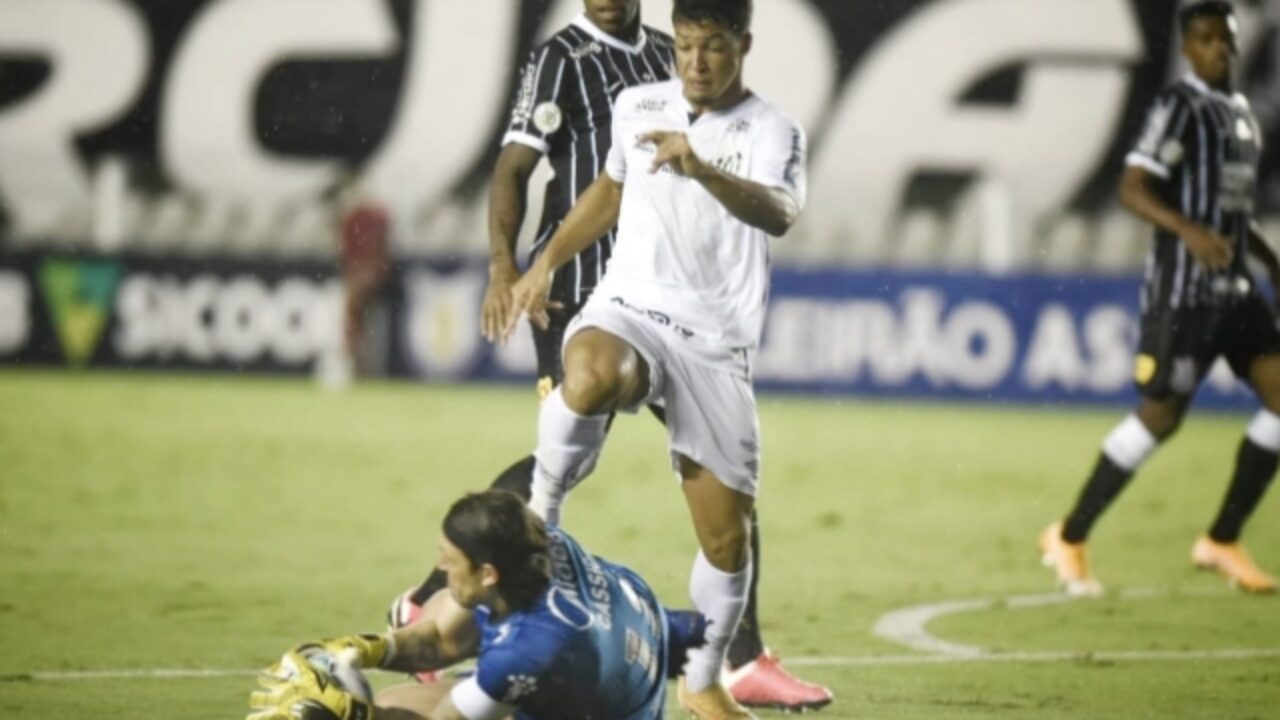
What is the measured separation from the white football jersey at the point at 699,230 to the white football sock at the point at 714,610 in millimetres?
647

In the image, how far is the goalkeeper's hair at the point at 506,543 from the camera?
5875 millimetres

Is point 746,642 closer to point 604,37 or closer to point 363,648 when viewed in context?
point 363,648

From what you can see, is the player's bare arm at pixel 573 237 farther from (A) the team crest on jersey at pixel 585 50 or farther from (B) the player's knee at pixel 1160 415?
(B) the player's knee at pixel 1160 415

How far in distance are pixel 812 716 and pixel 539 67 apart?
7.26 feet

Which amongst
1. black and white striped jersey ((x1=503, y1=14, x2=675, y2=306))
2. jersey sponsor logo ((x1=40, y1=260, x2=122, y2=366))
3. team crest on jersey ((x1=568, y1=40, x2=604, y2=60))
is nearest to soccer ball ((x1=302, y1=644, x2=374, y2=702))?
black and white striped jersey ((x1=503, y1=14, x2=675, y2=306))

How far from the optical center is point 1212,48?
9.77 m

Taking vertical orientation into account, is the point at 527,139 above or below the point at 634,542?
above

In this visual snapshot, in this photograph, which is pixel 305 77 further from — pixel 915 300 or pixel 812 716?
pixel 812 716

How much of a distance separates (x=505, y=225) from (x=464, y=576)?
1729 millimetres

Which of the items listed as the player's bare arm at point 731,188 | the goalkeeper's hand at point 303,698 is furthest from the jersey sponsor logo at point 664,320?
the goalkeeper's hand at point 303,698

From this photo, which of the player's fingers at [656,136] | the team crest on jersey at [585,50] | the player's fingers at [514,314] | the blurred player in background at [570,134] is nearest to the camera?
the player's fingers at [656,136]

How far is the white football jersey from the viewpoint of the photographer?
6664 millimetres

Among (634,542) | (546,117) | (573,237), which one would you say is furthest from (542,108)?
(634,542)

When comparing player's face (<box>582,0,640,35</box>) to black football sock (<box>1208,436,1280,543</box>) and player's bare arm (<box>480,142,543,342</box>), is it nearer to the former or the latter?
player's bare arm (<box>480,142,543,342</box>)
